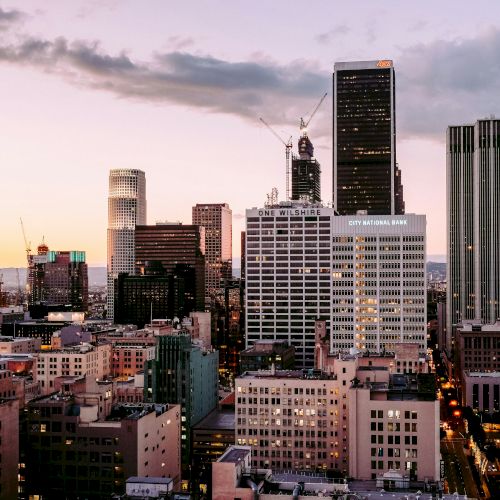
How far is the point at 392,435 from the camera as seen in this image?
397 ft

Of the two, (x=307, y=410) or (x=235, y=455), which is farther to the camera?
(x=307, y=410)

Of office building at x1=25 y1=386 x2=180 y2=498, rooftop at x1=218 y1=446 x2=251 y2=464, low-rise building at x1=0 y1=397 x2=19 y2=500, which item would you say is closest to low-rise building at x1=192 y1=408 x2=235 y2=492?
office building at x1=25 y1=386 x2=180 y2=498

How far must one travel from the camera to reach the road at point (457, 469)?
499 ft

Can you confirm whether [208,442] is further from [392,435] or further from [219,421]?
[392,435]

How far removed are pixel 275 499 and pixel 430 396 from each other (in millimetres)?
51494

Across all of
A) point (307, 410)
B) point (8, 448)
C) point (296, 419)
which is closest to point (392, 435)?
point (307, 410)

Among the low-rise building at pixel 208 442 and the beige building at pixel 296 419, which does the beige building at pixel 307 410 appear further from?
the low-rise building at pixel 208 442

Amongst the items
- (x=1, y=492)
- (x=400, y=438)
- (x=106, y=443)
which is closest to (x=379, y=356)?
(x=400, y=438)

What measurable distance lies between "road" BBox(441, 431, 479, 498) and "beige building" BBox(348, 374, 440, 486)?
1303 inches

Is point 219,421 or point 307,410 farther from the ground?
point 307,410

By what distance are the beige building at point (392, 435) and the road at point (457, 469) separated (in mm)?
33096

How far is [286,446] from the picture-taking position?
141625 mm

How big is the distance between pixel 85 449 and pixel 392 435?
48.7 meters

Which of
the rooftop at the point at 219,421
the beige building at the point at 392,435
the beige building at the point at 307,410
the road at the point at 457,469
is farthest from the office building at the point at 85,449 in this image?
the road at the point at 457,469
